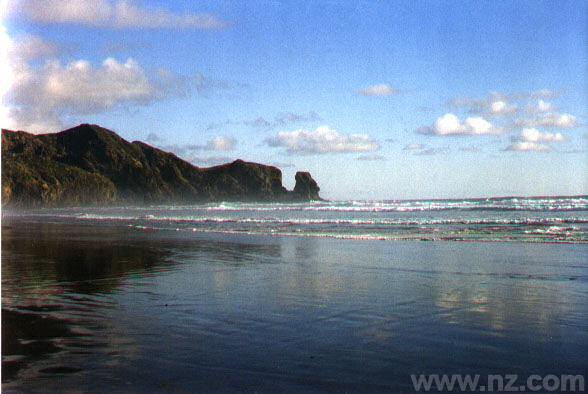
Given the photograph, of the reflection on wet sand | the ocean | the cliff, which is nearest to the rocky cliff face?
the cliff

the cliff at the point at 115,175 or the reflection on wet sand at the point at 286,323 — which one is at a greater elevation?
the cliff at the point at 115,175

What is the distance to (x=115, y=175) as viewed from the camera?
464ft

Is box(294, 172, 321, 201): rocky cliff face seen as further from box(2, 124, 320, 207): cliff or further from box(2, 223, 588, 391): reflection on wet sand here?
box(2, 223, 588, 391): reflection on wet sand

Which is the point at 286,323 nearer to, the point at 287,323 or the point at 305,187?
the point at 287,323

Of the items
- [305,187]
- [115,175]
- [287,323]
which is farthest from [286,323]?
[305,187]

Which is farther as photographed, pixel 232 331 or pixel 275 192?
pixel 275 192

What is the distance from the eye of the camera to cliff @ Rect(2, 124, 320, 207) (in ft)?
342

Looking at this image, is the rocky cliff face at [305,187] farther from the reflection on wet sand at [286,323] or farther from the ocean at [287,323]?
the reflection on wet sand at [286,323]

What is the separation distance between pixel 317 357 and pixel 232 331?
1138 millimetres

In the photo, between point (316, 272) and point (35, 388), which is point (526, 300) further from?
point (35, 388)

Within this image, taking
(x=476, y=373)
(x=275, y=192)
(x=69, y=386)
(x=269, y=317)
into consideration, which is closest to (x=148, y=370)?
(x=69, y=386)

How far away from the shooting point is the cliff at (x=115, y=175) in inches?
4102

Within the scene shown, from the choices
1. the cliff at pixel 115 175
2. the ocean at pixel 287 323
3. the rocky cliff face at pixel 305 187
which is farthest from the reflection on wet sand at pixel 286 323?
the rocky cliff face at pixel 305 187

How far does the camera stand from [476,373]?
342cm
